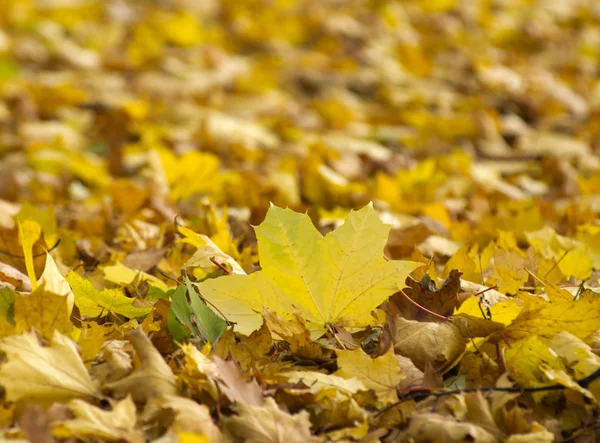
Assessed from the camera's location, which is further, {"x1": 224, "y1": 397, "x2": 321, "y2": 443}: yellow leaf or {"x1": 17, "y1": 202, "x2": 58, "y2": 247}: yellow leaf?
{"x1": 17, "y1": 202, "x2": 58, "y2": 247}: yellow leaf

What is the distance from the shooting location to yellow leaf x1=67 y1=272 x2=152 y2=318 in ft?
4.15

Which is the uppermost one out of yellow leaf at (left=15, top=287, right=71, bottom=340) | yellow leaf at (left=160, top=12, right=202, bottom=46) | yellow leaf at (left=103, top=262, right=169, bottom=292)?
yellow leaf at (left=15, top=287, right=71, bottom=340)

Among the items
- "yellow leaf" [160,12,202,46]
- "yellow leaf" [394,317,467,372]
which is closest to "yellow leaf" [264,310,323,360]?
"yellow leaf" [394,317,467,372]

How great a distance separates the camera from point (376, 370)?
1.10 metres

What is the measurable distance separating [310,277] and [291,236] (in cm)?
7

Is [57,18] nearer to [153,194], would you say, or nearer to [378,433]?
[153,194]

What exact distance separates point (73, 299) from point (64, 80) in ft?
8.98

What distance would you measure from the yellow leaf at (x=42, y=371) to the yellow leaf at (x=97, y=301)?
0.23m

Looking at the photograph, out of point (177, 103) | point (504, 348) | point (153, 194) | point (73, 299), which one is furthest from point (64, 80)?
point (504, 348)

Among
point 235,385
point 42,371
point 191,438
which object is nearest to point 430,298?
point 235,385

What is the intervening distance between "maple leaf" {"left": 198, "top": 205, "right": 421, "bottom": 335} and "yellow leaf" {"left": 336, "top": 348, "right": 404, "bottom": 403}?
0.10 m

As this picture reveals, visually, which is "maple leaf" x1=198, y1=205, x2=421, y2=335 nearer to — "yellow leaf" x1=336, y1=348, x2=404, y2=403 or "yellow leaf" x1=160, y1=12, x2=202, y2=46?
"yellow leaf" x1=336, y1=348, x2=404, y2=403

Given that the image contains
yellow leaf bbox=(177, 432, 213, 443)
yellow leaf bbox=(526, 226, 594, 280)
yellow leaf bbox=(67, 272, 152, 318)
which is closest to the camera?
yellow leaf bbox=(177, 432, 213, 443)

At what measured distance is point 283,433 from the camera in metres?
0.99
